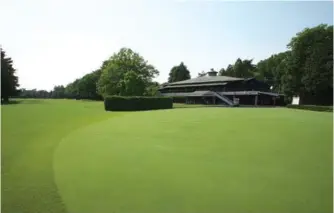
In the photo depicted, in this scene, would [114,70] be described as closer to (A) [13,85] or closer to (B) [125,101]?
(B) [125,101]

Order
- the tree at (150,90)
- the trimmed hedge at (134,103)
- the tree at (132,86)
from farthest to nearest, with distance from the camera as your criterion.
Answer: the tree at (150,90), the tree at (132,86), the trimmed hedge at (134,103)

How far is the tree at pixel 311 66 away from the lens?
138 feet

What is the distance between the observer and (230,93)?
5678 centimetres

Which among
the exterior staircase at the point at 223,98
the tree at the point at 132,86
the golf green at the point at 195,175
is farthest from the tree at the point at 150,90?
the golf green at the point at 195,175

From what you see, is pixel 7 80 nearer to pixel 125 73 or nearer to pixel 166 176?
pixel 125 73

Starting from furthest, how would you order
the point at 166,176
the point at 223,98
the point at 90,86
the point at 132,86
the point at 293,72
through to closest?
the point at 90,86 → the point at 223,98 → the point at 293,72 → the point at 132,86 → the point at 166,176

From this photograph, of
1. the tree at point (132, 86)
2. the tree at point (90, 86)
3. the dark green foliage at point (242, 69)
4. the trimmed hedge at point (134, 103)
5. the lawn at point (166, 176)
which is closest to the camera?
the lawn at point (166, 176)

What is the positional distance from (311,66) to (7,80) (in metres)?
53.4

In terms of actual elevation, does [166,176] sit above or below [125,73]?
below

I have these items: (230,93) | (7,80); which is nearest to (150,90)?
(230,93)

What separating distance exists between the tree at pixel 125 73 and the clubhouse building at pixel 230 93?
37.8 ft

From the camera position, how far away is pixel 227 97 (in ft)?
190

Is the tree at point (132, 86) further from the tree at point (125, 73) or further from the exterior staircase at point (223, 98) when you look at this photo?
the exterior staircase at point (223, 98)

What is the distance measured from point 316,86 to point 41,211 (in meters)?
45.2
